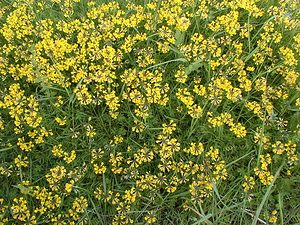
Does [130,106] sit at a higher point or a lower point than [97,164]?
higher

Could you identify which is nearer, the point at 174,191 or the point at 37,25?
the point at 174,191

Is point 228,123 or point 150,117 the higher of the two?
point 150,117

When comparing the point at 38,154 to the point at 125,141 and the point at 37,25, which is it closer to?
the point at 125,141

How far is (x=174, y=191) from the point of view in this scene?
3.30 m

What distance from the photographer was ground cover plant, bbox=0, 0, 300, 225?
10.6 ft

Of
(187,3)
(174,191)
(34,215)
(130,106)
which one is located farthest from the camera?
(187,3)

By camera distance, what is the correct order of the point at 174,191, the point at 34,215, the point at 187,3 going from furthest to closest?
the point at 187,3 < the point at 174,191 < the point at 34,215

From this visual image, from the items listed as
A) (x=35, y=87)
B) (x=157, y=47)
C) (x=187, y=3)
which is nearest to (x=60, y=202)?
(x=35, y=87)

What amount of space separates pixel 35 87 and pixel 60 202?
1.25 m

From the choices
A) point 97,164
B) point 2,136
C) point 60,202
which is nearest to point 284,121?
point 97,164

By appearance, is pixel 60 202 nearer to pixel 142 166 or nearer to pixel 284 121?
pixel 142 166

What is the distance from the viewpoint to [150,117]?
3.47m

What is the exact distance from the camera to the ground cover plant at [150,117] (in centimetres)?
323

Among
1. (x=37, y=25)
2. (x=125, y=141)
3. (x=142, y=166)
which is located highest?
(x=37, y=25)
